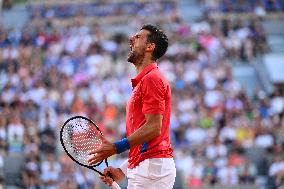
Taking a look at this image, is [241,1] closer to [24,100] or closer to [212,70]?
[212,70]

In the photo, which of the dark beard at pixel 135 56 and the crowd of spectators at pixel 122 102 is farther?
the crowd of spectators at pixel 122 102

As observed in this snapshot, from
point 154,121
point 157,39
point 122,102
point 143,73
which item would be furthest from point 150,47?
point 122,102

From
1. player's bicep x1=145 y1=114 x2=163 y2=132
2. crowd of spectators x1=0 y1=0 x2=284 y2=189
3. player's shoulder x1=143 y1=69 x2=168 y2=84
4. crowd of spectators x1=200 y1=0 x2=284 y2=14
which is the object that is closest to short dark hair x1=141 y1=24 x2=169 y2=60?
player's shoulder x1=143 y1=69 x2=168 y2=84

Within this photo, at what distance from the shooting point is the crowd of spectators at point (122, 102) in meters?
14.8

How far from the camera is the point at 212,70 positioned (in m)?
19.0

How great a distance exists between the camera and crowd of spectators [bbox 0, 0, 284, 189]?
1484 centimetres

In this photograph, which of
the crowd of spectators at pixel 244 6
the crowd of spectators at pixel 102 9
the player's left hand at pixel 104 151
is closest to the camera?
the player's left hand at pixel 104 151

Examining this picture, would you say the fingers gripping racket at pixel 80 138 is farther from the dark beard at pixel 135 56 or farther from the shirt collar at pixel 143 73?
the dark beard at pixel 135 56

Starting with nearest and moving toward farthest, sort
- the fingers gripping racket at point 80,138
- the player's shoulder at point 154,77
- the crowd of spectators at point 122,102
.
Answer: the player's shoulder at point 154,77 → the fingers gripping racket at point 80,138 → the crowd of spectators at point 122,102

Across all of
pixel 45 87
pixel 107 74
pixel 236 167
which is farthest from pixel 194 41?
pixel 236 167

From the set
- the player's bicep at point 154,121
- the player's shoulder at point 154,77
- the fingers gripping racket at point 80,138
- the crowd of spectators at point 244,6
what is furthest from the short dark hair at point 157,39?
the crowd of spectators at point 244,6

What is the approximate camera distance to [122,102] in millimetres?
17547

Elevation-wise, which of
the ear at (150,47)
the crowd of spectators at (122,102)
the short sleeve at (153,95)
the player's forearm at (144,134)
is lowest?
the crowd of spectators at (122,102)

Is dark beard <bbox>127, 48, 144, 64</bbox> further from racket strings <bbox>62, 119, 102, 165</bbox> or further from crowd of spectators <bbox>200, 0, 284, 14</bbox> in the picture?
crowd of spectators <bbox>200, 0, 284, 14</bbox>
